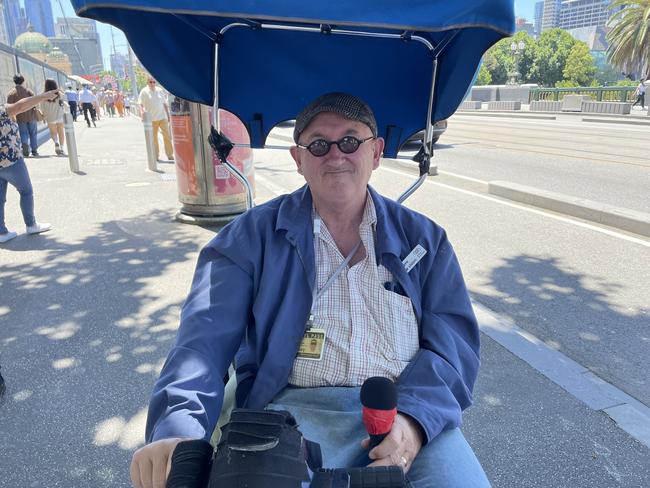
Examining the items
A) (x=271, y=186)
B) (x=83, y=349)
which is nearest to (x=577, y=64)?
(x=271, y=186)

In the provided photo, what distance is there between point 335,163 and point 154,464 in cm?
125

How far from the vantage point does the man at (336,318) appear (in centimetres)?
182

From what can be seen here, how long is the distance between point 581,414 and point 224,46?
280 centimetres

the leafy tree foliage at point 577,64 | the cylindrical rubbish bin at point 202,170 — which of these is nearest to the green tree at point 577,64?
the leafy tree foliage at point 577,64

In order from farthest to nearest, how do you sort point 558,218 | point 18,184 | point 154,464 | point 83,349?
point 558,218, point 18,184, point 83,349, point 154,464

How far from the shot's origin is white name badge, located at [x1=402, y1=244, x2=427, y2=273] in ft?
6.95

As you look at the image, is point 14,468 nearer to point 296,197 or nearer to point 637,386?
point 296,197

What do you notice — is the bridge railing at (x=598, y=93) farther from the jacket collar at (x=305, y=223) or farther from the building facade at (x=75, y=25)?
the jacket collar at (x=305, y=223)

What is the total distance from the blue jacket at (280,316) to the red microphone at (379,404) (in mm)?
146

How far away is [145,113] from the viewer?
39.0 ft

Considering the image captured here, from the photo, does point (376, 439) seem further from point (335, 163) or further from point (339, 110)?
point (339, 110)

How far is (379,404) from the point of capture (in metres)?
1.67

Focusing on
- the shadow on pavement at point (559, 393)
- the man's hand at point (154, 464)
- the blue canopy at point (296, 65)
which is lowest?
the shadow on pavement at point (559, 393)

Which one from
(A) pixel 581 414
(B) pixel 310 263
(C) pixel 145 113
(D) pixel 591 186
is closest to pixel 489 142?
(D) pixel 591 186
